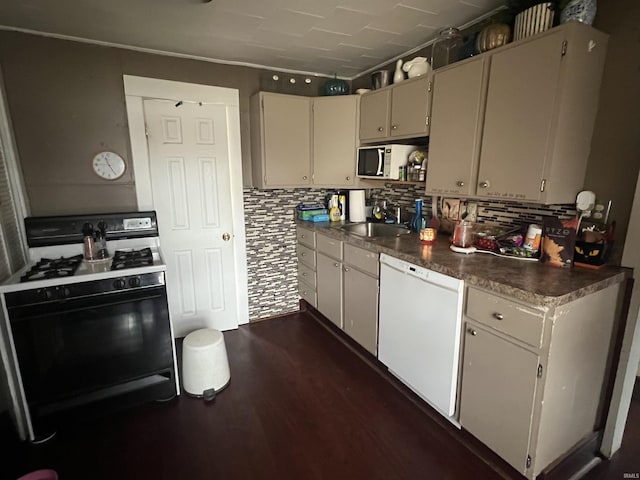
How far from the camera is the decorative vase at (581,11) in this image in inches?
57.7

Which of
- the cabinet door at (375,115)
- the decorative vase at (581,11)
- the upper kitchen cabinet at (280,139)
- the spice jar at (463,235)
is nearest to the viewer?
the decorative vase at (581,11)

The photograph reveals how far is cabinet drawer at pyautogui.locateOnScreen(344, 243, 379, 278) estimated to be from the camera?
2197mm

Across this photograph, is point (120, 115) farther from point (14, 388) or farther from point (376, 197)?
point (376, 197)

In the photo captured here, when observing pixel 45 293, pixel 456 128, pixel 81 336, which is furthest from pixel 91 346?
pixel 456 128

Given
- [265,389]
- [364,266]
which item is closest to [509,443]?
[364,266]

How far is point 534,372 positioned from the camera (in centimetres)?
133

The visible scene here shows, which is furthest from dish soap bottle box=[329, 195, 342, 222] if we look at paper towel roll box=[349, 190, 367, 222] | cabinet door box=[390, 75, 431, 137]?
cabinet door box=[390, 75, 431, 137]

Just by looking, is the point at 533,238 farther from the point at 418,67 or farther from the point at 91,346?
the point at 91,346

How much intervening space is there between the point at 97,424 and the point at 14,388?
469 mm

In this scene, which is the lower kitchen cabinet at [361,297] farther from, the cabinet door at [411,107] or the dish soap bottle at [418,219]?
the cabinet door at [411,107]

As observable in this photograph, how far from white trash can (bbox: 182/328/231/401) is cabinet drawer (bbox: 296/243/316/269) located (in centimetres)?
111

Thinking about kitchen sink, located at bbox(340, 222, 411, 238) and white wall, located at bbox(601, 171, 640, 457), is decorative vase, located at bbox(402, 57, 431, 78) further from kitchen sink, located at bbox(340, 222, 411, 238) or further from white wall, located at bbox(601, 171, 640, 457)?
white wall, located at bbox(601, 171, 640, 457)

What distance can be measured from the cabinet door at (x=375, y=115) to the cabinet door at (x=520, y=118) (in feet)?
2.79

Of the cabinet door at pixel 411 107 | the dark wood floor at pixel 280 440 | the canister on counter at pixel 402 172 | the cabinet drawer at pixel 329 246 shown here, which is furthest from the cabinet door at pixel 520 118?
the dark wood floor at pixel 280 440
